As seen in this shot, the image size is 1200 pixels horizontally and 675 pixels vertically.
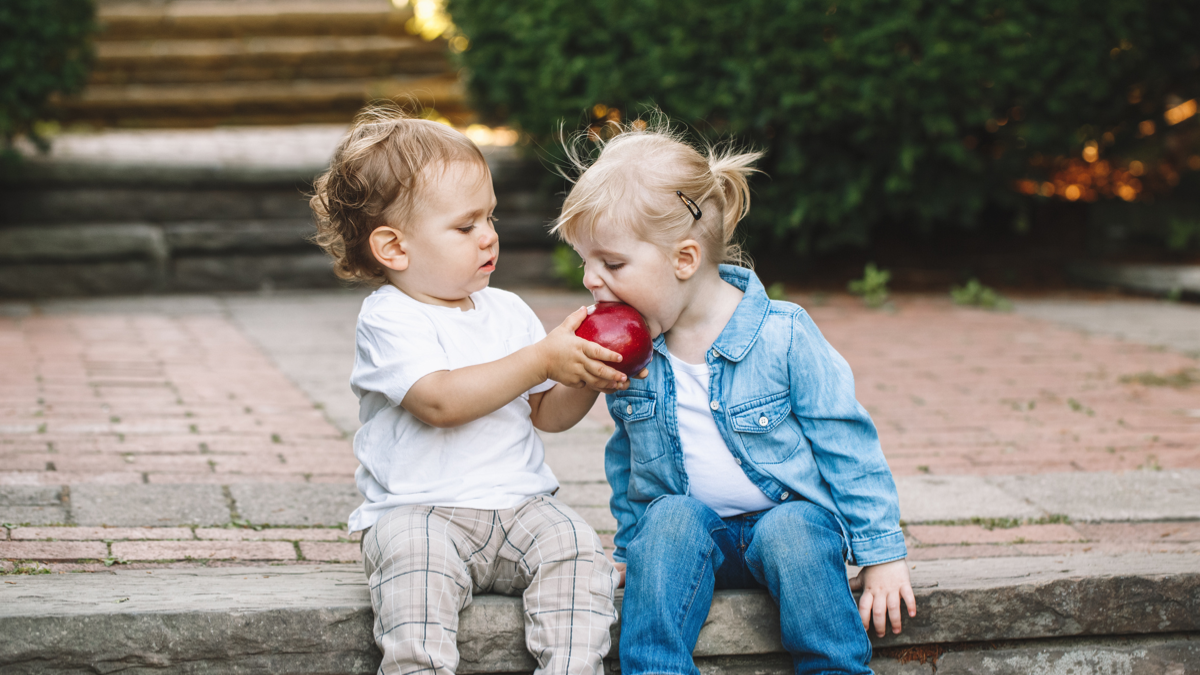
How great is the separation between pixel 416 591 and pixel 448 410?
332 millimetres

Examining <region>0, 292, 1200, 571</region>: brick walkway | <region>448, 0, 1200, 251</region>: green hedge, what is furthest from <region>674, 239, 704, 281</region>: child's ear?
<region>448, 0, 1200, 251</region>: green hedge

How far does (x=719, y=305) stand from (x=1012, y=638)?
0.91 m

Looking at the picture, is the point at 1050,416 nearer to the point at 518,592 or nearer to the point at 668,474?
the point at 668,474

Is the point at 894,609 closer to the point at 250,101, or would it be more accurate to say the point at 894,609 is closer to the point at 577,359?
the point at 577,359

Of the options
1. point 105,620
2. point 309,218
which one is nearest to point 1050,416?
point 105,620

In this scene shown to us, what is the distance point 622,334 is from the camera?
6.59ft

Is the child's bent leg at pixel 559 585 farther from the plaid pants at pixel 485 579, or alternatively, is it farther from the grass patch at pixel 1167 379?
the grass patch at pixel 1167 379

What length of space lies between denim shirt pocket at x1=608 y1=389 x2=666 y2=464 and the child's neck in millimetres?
115

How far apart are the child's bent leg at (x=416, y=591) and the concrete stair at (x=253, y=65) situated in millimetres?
8065

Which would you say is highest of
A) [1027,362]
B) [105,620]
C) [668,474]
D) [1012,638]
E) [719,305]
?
[719,305]

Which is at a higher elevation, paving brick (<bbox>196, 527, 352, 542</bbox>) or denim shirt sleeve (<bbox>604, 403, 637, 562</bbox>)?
denim shirt sleeve (<bbox>604, 403, 637, 562</bbox>)

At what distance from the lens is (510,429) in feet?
7.30

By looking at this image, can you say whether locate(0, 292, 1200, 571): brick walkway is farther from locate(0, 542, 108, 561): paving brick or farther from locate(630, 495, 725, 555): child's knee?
locate(630, 495, 725, 555): child's knee

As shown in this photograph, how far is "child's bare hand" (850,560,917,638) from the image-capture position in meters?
2.10
